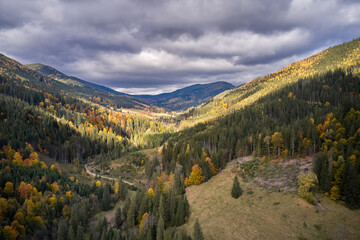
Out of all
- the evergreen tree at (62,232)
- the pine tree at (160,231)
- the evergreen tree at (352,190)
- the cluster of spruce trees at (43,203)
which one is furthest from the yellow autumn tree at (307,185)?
the evergreen tree at (62,232)

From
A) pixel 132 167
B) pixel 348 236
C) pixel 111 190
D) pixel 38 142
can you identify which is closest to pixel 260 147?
pixel 348 236

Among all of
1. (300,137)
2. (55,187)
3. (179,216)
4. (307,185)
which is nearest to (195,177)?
(179,216)

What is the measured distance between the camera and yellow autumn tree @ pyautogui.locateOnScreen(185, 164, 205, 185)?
8144cm

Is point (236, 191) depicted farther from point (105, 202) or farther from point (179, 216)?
point (105, 202)

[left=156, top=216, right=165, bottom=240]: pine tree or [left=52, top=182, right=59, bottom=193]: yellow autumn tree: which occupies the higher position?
[left=156, top=216, right=165, bottom=240]: pine tree

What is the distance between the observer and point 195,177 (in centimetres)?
8200

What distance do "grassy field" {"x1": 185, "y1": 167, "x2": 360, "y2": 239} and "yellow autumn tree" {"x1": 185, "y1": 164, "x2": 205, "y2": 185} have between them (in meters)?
16.9

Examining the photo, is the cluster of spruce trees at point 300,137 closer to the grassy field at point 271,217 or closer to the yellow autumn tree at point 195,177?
the yellow autumn tree at point 195,177

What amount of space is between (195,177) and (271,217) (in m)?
40.0

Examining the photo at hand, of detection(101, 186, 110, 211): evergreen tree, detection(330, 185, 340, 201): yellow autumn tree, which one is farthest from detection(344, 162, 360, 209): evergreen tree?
detection(101, 186, 110, 211): evergreen tree

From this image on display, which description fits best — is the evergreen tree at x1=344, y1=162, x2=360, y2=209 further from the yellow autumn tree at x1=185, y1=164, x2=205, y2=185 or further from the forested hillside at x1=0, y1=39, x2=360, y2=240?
the yellow autumn tree at x1=185, y1=164, x2=205, y2=185

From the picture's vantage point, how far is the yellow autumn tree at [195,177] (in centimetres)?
8144

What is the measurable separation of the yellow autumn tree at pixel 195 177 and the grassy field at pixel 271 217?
1688cm

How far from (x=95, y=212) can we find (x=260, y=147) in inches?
3121
